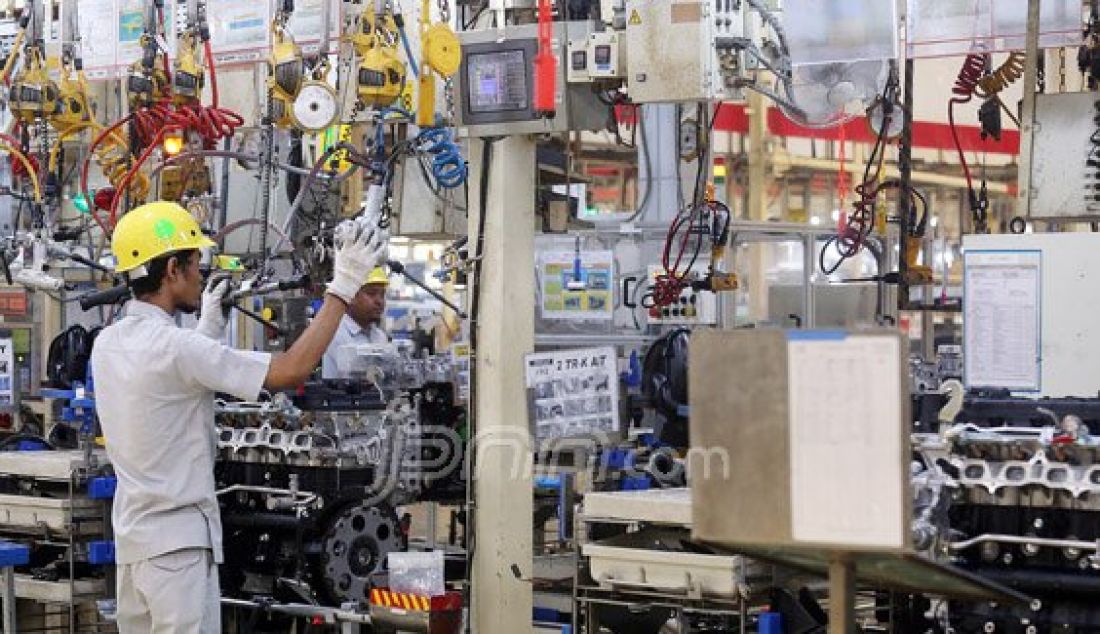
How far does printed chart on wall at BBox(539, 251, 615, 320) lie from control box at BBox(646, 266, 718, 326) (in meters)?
0.41

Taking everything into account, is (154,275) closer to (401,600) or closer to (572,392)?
(401,600)

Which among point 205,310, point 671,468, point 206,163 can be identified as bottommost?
point 671,468

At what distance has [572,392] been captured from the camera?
5.77 metres

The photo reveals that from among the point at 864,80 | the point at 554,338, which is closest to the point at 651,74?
the point at 864,80

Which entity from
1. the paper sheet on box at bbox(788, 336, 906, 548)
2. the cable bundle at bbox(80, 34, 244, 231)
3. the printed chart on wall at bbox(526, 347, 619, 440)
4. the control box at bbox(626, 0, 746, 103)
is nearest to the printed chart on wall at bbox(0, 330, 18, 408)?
the cable bundle at bbox(80, 34, 244, 231)

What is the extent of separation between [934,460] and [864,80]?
5.62 ft

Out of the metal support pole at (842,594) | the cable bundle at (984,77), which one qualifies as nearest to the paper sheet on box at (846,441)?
the metal support pole at (842,594)

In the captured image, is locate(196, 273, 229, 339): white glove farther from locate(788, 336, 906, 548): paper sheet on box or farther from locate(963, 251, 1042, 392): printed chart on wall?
locate(788, 336, 906, 548): paper sheet on box

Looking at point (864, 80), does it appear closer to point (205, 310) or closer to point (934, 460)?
point (934, 460)

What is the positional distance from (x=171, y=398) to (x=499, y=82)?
5.23ft

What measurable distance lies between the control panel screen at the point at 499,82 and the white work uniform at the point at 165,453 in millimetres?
1337

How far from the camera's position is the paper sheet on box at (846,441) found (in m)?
2.76

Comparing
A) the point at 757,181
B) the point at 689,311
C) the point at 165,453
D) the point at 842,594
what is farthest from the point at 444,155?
the point at 757,181

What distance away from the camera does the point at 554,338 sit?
964 cm
